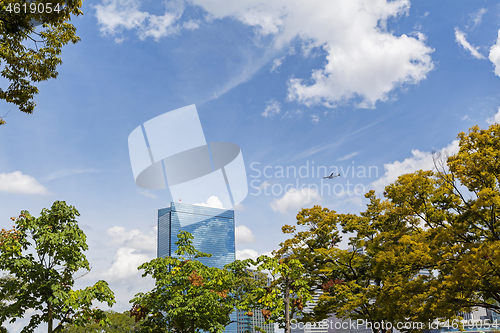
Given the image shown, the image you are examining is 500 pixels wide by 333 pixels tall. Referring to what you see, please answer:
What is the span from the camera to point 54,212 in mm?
12320

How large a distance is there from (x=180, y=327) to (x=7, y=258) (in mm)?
6457

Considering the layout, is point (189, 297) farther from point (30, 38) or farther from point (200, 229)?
point (200, 229)

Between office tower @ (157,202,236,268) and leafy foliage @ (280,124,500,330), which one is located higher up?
office tower @ (157,202,236,268)

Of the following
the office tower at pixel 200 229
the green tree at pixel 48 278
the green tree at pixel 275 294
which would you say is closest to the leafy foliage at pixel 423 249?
the green tree at pixel 275 294

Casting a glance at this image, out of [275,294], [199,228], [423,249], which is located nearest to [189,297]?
[275,294]

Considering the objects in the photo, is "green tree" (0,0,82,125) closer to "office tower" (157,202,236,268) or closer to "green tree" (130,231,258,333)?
"green tree" (130,231,258,333)

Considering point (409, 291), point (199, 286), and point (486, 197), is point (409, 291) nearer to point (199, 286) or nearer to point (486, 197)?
point (486, 197)

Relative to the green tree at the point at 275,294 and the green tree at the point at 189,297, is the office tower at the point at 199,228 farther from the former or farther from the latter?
the green tree at the point at 275,294

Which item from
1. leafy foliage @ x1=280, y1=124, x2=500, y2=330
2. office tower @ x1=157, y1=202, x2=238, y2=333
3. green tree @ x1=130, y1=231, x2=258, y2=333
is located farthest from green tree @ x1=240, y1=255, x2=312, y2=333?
office tower @ x1=157, y1=202, x2=238, y2=333

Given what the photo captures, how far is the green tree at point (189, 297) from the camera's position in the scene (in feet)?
44.5

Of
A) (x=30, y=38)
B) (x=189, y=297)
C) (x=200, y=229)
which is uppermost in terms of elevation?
(x=200, y=229)

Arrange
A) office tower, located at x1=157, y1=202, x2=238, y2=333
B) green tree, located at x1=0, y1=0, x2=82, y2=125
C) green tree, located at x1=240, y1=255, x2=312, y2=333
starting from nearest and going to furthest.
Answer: green tree, located at x1=0, y1=0, x2=82, y2=125, green tree, located at x1=240, y1=255, x2=312, y2=333, office tower, located at x1=157, y1=202, x2=238, y2=333

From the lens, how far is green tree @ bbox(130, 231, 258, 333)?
13.6 meters

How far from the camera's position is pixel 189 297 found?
13906mm
